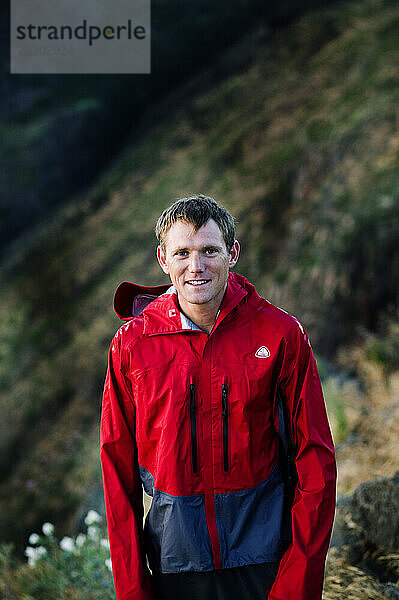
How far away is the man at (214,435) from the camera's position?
1.91m

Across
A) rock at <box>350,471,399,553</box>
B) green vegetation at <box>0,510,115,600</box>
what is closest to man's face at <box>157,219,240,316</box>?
rock at <box>350,471,399,553</box>

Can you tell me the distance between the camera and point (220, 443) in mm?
1926

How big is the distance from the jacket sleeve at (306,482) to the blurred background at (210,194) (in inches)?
50.7

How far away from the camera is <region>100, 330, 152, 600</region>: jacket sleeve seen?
1951 millimetres

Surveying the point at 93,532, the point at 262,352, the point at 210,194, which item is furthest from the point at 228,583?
the point at 210,194

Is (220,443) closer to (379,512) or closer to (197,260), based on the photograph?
(197,260)

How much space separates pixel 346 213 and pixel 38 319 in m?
4.81

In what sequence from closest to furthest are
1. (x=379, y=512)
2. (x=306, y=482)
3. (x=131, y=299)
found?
(x=306, y=482)
(x=131, y=299)
(x=379, y=512)

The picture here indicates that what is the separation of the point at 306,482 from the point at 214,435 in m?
0.31

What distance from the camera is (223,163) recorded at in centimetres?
900

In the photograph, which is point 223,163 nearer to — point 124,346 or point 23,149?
point 23,149

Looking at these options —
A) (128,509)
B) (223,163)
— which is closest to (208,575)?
(128,509)

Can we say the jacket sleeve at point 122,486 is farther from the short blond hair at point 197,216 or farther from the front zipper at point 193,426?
the short blond hair at point 197,216

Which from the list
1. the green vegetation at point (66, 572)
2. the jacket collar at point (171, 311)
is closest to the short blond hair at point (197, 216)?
the jacket collar at point (171, 311)
